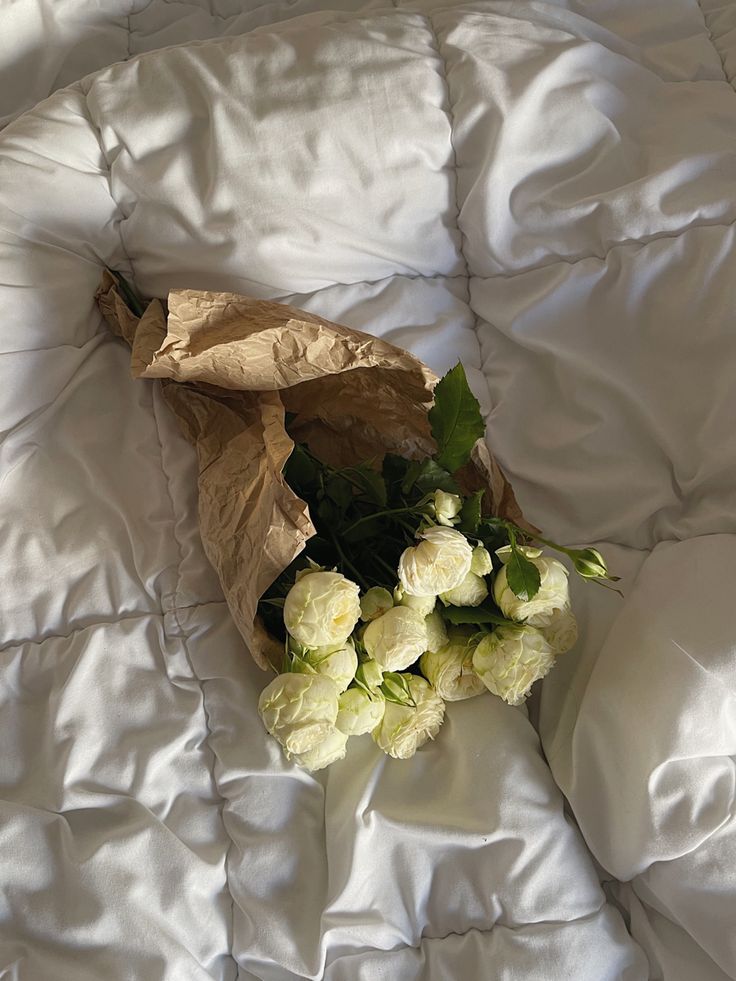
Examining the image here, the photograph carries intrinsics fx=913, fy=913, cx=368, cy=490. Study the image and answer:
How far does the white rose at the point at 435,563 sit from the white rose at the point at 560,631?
0.33 feet

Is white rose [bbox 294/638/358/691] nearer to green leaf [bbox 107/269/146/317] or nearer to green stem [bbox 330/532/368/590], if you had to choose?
green stem [bbox 330/532/368/590]

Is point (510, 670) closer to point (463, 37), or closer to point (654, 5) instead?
point (463, 37)

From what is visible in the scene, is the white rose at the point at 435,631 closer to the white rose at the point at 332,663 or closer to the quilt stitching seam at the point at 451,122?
the white rose at the point at 332,663

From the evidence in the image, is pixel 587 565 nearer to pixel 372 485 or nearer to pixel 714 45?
pixel 372 485

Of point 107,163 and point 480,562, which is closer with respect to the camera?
point 480,562

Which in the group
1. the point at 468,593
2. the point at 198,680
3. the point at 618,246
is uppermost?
the point at 618,246

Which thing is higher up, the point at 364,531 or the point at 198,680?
the point at 364,531

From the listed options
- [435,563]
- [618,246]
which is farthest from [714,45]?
[435,563]

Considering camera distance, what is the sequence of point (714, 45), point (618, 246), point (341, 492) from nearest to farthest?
point (341, 492) → point (618, 246) → point (714, 45)

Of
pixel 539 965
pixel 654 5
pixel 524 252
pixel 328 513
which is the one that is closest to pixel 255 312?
pixel 328 513

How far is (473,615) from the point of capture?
26.6 inches

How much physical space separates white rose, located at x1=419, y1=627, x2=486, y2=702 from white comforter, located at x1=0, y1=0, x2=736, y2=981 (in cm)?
4

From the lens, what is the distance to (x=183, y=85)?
0.87 metres

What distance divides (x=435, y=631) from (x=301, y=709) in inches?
5.0
